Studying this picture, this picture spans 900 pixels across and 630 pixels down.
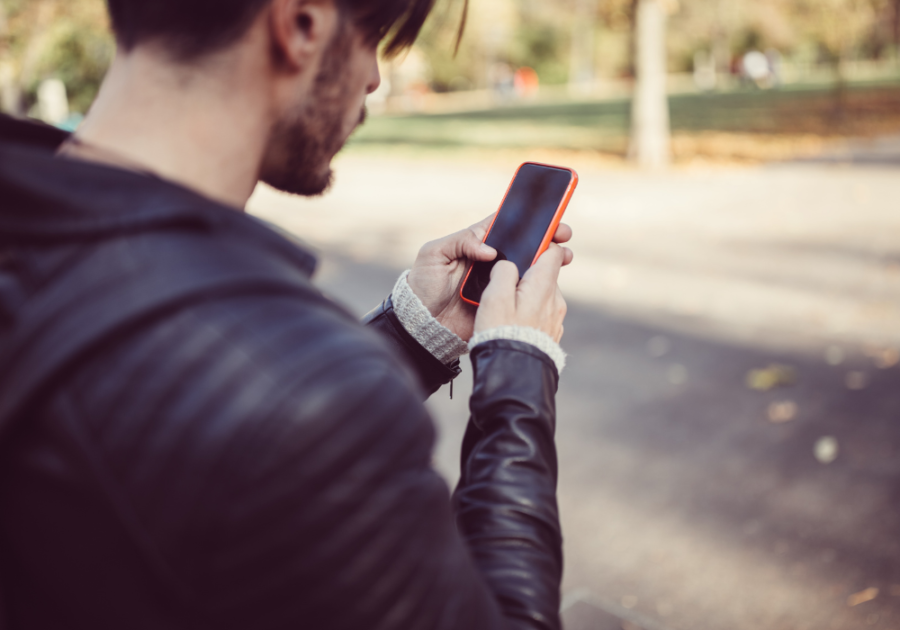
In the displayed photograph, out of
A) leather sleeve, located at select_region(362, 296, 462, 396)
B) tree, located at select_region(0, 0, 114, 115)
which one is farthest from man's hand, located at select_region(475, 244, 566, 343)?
tree, located at select_region(0, 0, 114, 115)

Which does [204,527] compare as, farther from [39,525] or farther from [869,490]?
[869,490]

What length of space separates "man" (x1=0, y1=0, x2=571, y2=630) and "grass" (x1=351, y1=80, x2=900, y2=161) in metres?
14.5

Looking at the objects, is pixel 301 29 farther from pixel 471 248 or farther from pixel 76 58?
pixel 76 58

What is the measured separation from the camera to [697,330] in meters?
5.79

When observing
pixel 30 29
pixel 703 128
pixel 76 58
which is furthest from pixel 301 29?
pixel 76 58

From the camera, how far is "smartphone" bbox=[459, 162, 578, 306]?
5.30 feet

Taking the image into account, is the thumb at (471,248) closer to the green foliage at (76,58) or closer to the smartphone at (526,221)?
the smartphone at (526,221)

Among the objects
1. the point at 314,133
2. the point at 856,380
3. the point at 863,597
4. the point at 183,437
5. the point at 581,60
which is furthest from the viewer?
the point at 581,60

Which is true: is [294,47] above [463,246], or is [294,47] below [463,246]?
below

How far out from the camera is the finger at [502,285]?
128 cm

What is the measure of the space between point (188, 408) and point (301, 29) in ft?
1.63

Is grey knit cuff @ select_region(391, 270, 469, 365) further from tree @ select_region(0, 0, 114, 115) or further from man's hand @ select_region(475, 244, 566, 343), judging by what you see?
tree @ select_region(0, 0, 114, 115)

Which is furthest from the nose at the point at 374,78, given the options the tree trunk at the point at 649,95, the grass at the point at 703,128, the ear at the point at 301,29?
the grass at the point at 703,128

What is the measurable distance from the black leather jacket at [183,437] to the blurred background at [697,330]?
0.98 meters
